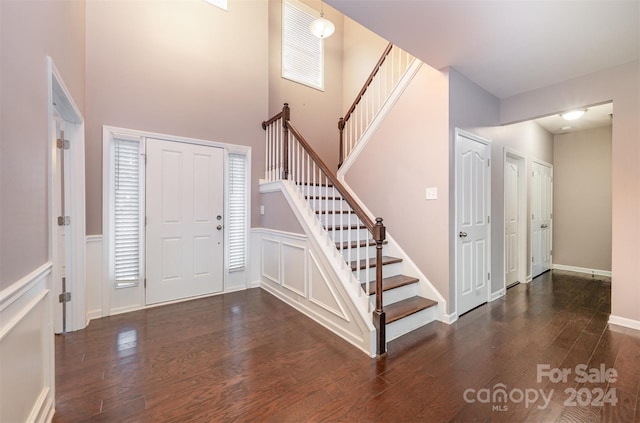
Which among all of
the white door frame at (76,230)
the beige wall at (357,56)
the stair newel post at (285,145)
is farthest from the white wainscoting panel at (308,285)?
the beige wall at (357,56)

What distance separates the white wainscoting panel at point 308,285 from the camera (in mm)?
2574

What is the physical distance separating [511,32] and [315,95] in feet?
11.5

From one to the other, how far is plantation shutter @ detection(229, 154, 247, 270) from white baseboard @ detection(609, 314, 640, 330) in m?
4.50

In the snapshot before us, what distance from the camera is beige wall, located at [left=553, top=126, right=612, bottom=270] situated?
525cm

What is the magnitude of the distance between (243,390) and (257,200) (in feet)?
9.27

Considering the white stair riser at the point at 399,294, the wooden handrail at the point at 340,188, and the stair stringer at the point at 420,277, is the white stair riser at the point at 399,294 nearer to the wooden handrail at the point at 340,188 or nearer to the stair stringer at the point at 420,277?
the stair stringer at the point at 420,277

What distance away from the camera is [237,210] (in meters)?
4.14

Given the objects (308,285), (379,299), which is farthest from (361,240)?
(379,299)

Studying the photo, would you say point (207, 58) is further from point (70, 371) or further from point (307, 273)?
point (70, 371)

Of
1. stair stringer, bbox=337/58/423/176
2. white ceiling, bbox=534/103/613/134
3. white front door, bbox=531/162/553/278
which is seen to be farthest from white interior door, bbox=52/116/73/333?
white front door, bbox=531/162/553/278

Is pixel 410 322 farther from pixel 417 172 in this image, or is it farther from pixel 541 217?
pixel 541 217

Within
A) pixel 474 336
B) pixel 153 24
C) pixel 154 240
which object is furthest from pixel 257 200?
pixel 474 336

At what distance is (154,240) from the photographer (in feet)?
11.3

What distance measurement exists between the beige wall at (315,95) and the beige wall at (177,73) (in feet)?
1.54
